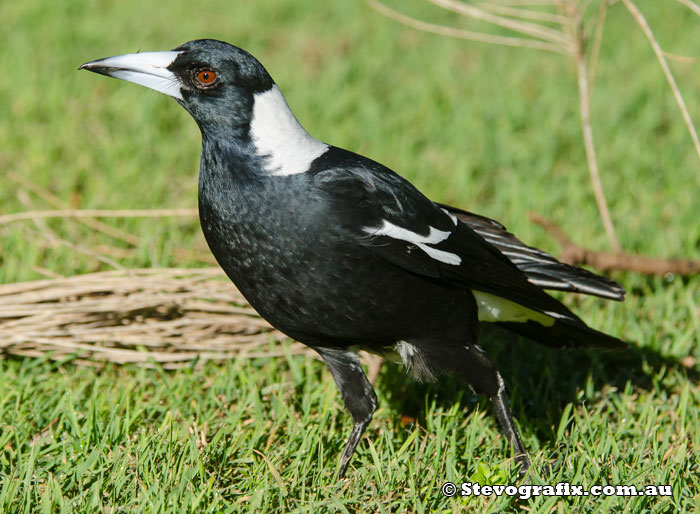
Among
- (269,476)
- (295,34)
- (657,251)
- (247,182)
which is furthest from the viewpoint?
(295,34)

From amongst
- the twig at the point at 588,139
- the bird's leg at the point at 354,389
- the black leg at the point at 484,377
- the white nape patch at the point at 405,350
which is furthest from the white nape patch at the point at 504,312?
the twig at the point at 588,139

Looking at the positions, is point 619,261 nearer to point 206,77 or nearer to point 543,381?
point 543,381

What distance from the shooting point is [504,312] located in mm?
2934

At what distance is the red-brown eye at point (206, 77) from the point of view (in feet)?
7.95

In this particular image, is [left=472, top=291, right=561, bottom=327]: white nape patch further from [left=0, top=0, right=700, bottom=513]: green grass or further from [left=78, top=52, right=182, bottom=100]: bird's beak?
[left=78, top=52, right=182, bottom=100]: bird's beak

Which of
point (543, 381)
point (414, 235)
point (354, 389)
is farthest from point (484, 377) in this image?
point (543, 381)

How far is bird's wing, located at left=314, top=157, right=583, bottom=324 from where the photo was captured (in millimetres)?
2350

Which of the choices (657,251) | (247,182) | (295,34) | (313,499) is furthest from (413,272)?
(295,34)

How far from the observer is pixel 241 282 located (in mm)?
2410

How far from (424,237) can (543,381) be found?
3.32 feet

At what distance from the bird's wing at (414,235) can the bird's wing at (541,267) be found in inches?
5.4

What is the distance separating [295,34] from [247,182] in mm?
4123

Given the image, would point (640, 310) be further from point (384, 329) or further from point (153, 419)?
point (153, 419)

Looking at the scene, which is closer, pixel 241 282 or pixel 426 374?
pixel 241 282
